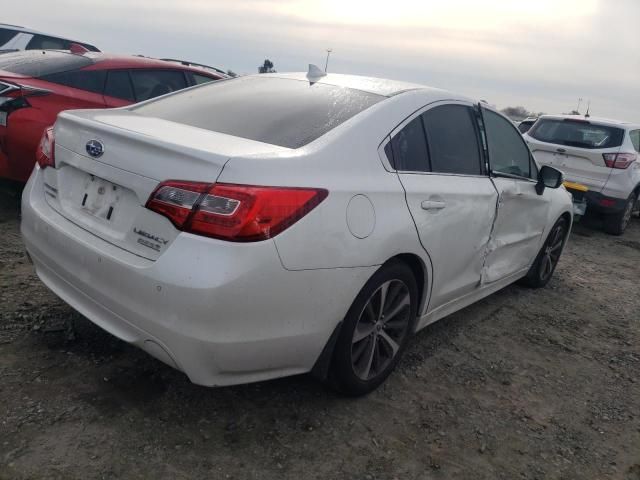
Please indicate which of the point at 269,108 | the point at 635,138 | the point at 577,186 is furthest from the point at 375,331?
the point at 635,138

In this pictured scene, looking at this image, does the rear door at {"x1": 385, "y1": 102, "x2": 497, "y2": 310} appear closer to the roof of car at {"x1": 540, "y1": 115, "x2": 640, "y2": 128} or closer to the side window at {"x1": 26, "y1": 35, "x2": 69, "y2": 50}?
the roof of car at {"x1": 540, "y1": 115, "x2": 640, "y2": 128}

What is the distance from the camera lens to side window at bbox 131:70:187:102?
18.4 feet

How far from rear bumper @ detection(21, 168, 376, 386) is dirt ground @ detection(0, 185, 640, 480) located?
0.37m

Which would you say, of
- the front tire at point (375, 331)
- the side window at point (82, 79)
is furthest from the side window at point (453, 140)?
the side window at point (82, 79)

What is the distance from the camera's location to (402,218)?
279cm

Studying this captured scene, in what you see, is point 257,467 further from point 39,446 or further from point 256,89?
point 256,89

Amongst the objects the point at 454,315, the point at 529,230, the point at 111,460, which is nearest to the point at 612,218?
the point at 529,230

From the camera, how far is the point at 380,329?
2.94 metres

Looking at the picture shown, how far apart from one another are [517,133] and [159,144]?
297 centimetres

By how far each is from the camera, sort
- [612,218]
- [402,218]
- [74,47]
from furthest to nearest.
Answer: [612,218], [74,47], [402,218]

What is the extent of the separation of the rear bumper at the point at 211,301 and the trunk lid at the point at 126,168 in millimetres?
71

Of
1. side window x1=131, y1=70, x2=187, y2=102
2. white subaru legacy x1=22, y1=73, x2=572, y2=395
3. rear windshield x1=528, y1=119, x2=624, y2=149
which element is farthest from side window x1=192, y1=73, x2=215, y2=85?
rear windshield x1=528, y1=119, x2=624, y2=149

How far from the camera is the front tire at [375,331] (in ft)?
8.77

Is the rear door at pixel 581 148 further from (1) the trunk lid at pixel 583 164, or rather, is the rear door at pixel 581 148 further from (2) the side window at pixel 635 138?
(2) the side window at pixel 635 138
